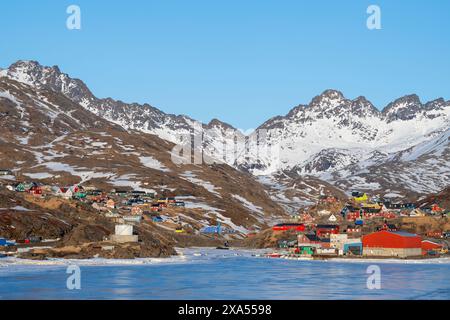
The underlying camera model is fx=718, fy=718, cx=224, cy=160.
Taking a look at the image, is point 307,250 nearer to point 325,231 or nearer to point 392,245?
point 392,245

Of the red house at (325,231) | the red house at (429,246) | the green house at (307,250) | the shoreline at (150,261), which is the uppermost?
the red house at (325,231)

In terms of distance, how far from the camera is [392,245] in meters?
155

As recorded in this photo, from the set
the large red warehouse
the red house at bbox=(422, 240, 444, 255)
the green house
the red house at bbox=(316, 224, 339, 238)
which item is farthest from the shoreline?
the red house at bbox=(316, 224, 339, 238)

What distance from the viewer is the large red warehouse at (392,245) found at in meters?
153

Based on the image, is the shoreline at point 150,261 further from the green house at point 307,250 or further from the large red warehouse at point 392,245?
the green house at point 307,250

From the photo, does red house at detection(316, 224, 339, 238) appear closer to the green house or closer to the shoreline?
the green house

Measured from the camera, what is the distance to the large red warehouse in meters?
153

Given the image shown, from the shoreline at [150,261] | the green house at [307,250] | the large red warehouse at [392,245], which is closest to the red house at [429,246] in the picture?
the large red warehouse at [392,245]
